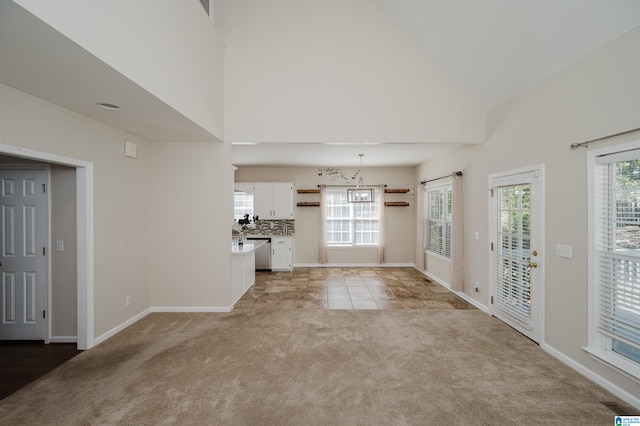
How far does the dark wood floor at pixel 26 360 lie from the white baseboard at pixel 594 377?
16.7ft

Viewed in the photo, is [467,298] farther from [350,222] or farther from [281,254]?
[281,254]

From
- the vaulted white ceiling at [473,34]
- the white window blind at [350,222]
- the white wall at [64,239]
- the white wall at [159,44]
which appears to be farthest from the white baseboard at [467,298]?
the white wall at [64,239]

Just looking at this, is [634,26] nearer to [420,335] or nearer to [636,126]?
[636,126]

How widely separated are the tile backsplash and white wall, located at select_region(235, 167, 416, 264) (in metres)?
0.24

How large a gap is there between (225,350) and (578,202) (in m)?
3.95

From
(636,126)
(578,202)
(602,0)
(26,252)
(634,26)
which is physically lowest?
(26,252)

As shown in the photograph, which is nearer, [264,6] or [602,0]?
[602,0]

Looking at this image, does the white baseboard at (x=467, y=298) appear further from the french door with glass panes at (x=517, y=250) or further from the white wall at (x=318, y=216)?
the white wall at (x=318, y=216)

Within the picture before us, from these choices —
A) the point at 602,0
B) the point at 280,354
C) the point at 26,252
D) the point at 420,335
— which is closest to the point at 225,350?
the point at 280,354

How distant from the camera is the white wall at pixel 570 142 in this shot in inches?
94.5

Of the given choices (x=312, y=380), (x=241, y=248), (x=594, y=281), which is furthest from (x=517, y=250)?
(x=241, y=248)

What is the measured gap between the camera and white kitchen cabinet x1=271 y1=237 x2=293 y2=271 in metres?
7.28

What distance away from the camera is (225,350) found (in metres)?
3.21

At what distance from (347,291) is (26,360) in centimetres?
437
